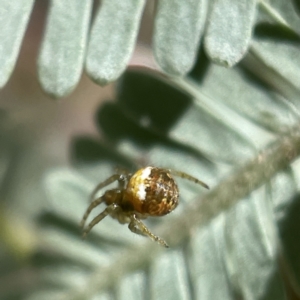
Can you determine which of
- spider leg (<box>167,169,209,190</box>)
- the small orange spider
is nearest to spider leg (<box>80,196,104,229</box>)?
the small orange spider

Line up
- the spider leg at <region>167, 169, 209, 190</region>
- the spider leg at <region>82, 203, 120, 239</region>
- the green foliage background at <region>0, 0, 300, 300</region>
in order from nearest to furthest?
the green foliage background at <region>0, 0, 300, 300</region> < the spider leg at <region>167, 169, 209, 190</region> < the spider leg at <region>82, 203, 120, 239</region>

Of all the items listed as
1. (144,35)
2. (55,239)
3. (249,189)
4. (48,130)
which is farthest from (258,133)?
(48,130)

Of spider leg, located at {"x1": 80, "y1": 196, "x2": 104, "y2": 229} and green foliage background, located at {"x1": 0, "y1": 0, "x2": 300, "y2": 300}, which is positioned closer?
green foliage background, located at {"x1": 0, "y1": 0, "x2": 300, "y2": 300}

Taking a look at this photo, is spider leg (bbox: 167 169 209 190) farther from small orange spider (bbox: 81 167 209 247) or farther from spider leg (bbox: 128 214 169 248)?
spider leg (bbox: 128 214 169 248)

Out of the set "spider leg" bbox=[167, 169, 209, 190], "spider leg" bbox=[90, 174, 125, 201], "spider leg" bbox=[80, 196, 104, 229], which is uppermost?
"spider leg" bbox=[167, 169, 209, 190]

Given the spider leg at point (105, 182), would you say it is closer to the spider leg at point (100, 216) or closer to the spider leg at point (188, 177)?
the spider leg at point (100, 216)

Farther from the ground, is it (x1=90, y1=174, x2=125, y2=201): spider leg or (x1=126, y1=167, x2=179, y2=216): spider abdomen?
(x1=126, y1=167, x2=179, y2=216): spider abdomen

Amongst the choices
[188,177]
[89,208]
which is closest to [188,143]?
[188,177]

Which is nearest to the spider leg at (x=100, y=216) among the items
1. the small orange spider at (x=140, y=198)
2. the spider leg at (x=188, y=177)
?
the small orange spider at (x=140, y=198)

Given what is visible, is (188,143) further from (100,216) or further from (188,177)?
(100,216)
